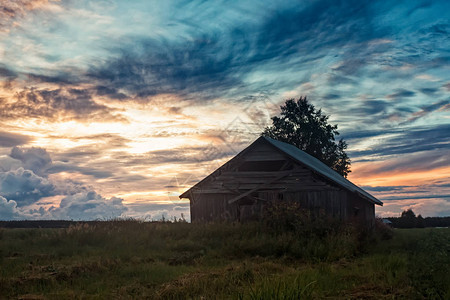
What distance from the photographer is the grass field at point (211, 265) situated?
28.9ft

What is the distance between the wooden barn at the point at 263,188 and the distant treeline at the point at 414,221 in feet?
104

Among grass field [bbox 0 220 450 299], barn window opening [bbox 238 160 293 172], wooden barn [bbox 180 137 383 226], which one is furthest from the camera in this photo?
barn window opening [bbox 238 160 293 172]

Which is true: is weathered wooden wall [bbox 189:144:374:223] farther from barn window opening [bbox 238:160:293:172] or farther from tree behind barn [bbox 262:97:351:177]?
tree behind barn [bbox 262:97:351:177]

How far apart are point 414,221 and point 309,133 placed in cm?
2097

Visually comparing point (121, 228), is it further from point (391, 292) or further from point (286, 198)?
point (391, 292)

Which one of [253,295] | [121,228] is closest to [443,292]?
[253,295]

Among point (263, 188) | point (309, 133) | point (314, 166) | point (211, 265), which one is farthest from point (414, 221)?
point (211, 265)

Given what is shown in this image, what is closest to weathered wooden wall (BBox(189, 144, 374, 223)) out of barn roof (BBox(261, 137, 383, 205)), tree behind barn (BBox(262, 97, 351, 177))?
barn roof (BBox(261, 137, 383, 205))

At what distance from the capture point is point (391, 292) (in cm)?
861

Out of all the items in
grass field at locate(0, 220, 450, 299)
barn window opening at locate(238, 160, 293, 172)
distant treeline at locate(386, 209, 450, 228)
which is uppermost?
barn window opening at locate(238, 160, 293, 172)

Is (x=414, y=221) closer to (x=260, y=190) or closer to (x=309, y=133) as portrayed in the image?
(x=309, y=133)

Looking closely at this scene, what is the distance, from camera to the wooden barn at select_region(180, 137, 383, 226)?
25047 millimetres

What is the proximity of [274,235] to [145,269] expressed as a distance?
22.2 ft

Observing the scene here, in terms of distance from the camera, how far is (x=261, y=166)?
28.3 metres
